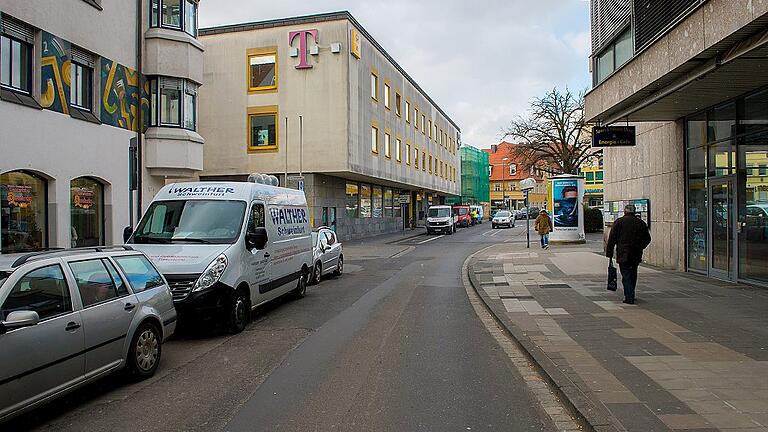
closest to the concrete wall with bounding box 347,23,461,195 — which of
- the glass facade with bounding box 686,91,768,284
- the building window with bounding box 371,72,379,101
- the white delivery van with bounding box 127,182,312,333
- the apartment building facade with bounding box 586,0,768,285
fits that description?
the building window with bounding box 371,72,379,101

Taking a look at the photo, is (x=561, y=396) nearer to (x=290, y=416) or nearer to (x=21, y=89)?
(x=290, y=416)

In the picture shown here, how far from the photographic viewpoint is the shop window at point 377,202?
4500 cm

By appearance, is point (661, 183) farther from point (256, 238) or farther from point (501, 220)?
point (501, 220)

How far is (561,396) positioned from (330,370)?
2504mm

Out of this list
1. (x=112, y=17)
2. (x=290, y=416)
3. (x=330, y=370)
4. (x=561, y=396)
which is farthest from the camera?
(x=112, y=17)

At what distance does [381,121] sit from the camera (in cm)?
3944

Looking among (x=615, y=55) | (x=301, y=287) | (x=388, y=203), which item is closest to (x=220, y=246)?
(x=301, y=287)

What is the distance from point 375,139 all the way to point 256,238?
94.4ft

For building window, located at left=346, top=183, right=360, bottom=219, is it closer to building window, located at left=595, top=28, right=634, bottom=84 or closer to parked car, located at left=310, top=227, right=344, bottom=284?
parked car, located at left=310, top=227, right=344, bottom=284

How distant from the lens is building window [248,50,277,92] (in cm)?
3334

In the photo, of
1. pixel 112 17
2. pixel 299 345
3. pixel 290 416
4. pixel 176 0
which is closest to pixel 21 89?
pixel 112 17

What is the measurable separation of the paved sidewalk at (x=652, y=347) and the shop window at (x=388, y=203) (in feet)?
110

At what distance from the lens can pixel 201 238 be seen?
9.85 metres

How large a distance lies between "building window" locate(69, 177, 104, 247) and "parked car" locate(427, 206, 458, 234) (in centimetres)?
3055
